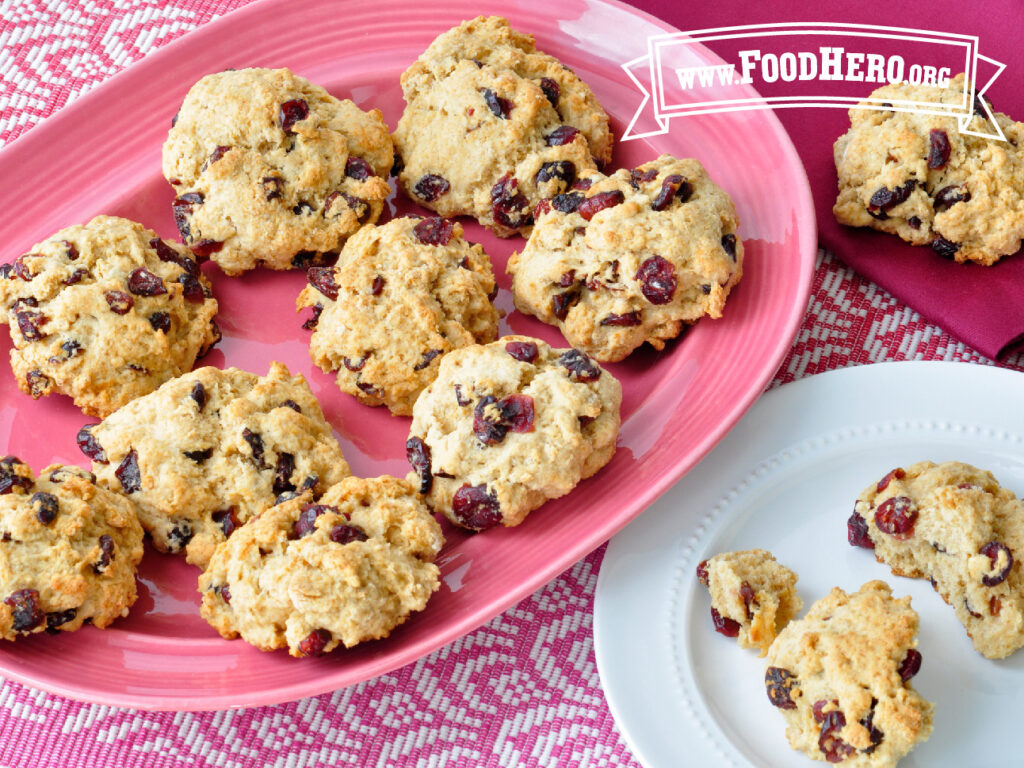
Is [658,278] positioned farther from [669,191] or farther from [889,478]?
[889,478]

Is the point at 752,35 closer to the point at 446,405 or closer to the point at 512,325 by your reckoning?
the point at 512,325

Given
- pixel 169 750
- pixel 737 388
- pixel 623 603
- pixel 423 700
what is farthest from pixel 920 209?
pixel 169 750

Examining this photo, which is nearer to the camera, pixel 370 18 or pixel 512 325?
pixel 512 325

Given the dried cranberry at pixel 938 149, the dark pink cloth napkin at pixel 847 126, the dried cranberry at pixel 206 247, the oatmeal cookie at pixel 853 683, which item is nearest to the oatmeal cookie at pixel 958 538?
the oatmeal cookie at pixel 853 683

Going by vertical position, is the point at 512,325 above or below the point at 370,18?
below

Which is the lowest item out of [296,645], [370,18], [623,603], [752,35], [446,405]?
[623,603]

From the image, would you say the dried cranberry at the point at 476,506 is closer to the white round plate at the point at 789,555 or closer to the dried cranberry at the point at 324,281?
the white round plate at the point at 789,555

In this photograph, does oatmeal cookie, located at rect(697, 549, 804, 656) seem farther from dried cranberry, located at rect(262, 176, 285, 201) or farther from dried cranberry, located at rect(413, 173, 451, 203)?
dried cranberry, located at rect(262, 176, 285, 201)
